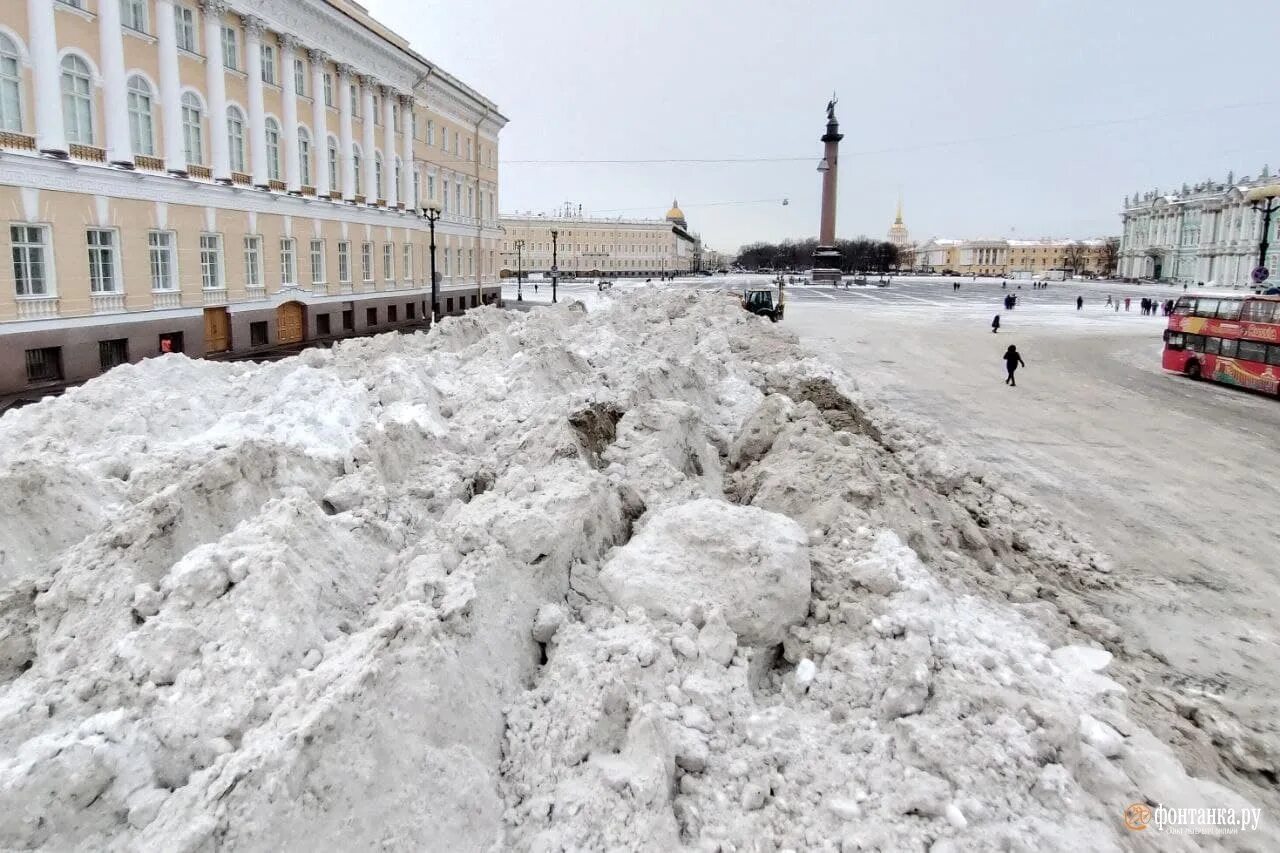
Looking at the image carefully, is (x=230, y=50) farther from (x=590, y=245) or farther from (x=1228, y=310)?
(x=590, y=245)

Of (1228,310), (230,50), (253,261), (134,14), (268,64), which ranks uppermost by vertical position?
(268,64)

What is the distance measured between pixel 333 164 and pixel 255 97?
602cm

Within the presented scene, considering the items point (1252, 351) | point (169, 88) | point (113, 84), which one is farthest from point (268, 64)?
→ point (1252, 351)

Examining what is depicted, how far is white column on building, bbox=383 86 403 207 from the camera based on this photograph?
116ft

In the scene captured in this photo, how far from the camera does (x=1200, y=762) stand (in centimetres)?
480

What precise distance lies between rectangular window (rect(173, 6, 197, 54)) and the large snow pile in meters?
20.2

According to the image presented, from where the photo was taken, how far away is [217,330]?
24.5 meters

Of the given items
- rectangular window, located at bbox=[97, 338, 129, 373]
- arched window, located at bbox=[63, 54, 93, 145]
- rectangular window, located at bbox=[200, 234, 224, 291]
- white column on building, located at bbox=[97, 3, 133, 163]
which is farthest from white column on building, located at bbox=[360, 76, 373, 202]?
rectangular window, located at bbox=[97, 338, 129, 373]

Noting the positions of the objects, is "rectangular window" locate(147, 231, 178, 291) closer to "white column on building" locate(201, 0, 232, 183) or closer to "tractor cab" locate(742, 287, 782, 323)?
"white column on building" locate(201, 0, 232, 183)

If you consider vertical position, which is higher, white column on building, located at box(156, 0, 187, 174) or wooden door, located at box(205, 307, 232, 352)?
white column on building, located at box(156, 0, 187, 174)

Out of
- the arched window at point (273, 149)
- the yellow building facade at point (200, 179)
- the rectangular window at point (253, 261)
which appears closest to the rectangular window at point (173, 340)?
the yellow building facade at point (200, 179)

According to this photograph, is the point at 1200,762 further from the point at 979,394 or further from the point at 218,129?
the point at 218,129

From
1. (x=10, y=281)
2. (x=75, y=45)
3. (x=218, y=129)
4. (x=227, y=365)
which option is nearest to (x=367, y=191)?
(x=218, y=129)

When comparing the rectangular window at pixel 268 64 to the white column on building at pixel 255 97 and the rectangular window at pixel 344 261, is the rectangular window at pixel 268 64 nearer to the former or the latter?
the white column on building at pixel 255 97
